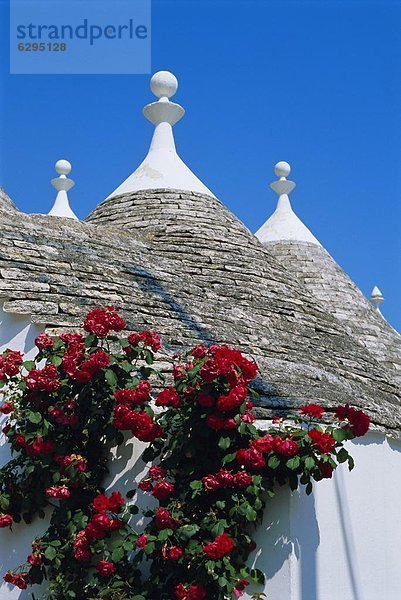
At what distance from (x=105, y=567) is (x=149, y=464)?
0.77 m

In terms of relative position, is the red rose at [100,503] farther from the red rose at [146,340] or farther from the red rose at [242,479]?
the red rose at [146,340]

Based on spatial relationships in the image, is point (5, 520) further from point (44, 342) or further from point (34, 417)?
point (44, 342)

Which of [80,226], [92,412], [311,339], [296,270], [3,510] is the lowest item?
[3,510]

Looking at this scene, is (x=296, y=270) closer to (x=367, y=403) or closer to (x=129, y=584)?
(x=367, y=403)

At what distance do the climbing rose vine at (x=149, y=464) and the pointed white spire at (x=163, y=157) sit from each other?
5.65m

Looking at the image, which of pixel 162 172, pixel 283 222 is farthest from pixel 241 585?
pixel 283 222

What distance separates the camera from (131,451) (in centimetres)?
591

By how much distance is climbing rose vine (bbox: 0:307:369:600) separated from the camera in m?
5.32

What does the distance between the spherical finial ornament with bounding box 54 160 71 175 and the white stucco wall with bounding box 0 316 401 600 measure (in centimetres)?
1087

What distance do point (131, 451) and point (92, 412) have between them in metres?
0.39

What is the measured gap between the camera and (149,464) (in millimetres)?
5824

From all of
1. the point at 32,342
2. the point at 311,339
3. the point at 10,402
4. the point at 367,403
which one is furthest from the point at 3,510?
the point at 311,339

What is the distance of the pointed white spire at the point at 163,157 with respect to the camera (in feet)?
37.4

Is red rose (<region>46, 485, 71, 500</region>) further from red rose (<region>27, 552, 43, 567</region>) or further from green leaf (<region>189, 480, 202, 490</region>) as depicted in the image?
green leaf (<region>189, 480, 202, 490</region>)
